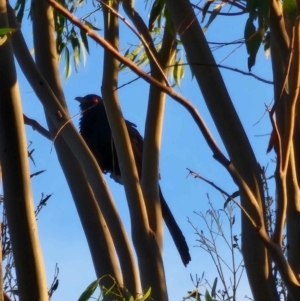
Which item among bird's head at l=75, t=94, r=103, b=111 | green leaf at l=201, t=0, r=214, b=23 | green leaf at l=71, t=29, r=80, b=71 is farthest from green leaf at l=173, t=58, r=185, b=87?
bird's head at l=75, t=94, r=103, b=111

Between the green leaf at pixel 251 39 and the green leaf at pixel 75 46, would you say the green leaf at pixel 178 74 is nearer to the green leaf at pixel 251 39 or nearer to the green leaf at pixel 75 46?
the green leaf at pixel 75 46

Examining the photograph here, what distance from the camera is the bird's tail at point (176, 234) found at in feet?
10.6

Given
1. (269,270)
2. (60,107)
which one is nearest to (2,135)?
(60,107)

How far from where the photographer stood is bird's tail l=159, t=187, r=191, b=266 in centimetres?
324

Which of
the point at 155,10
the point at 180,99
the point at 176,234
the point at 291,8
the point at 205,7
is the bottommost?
the point at 180,99

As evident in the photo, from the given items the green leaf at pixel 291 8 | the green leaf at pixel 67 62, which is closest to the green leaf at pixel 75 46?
the green leaf at pixel 67 62

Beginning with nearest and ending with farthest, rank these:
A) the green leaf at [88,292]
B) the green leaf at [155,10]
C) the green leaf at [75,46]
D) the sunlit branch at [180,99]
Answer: the sunlit branch at [180,99]
the green leaf at [88,292]
the green leaf at [155,10]
the green leaf at [75,46]

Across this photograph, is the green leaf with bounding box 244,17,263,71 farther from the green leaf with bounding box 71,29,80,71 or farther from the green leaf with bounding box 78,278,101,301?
the green leaf with bounding box 71,29,80,71

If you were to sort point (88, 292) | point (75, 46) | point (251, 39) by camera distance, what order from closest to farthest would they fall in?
point (88, 292) < point (251, 39) < point (75, 46)

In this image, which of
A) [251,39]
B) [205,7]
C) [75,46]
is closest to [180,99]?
[251,39]

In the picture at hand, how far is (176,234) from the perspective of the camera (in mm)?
3371

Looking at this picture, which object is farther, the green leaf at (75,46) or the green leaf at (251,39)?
the green leaf at (75,46)

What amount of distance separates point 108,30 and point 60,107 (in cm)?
49

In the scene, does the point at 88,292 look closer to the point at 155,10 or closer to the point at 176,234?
the point at 155,10
